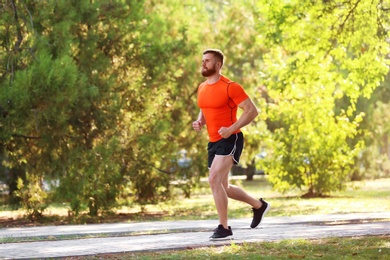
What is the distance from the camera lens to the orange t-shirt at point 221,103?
1098cm

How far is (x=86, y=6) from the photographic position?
19188 millimetres

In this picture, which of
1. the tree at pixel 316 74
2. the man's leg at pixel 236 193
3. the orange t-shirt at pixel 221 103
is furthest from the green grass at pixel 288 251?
the tree at pixel 316 74

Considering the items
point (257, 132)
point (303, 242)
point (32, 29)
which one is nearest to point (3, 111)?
point (32, 29)

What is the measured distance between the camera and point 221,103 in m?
11.0

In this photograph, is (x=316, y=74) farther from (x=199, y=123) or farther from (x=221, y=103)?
(x=221, y=103)

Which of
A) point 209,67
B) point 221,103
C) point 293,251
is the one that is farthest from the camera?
point 209,67

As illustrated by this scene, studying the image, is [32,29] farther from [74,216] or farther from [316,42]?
[316,42]

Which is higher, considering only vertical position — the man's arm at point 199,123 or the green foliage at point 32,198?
the man's arm at point 199,123

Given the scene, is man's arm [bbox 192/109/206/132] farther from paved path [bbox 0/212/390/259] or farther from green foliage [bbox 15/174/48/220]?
green foliage [bbox 15/174/48/220]

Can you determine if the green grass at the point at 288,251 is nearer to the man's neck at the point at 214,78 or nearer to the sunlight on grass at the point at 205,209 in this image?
the man's neck at the point at 214,78

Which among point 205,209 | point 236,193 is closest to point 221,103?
point 236,193

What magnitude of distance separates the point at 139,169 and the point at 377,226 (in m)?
9.06

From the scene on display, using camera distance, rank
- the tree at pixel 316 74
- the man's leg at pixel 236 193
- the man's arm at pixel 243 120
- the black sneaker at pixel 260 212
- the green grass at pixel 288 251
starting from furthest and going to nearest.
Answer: the tree at pixel 316 74
the black sneaker at pixel 260 212
the man's leg at pixel 236 193
the man's arm at pixel 243 120
the green grass at pixel 288 251

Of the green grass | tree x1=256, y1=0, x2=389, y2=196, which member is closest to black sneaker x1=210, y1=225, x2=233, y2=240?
the green grass
